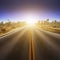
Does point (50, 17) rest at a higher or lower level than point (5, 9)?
lower

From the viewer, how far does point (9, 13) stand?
1808 cm

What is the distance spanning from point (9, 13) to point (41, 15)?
14.2 ft

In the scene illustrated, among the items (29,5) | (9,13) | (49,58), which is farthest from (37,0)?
(49,58)

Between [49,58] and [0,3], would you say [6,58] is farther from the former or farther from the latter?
→ [0,3]

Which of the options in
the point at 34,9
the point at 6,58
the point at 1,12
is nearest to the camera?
the point at 6,58

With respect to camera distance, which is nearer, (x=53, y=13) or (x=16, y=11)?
(x=53, y=13)

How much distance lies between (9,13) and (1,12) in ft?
4.93

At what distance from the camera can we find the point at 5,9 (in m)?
17.8

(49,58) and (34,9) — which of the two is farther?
(34,9)

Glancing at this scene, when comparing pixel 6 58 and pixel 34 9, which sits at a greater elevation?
pixel 34 9

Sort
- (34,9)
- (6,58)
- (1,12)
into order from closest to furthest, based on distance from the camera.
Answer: (6,58) < (1,12) < (34,9)

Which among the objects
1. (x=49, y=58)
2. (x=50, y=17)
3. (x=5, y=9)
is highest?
(x=5, y=9)

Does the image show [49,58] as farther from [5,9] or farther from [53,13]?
[5,9]

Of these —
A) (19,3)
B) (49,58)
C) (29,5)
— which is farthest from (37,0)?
(49,58)
